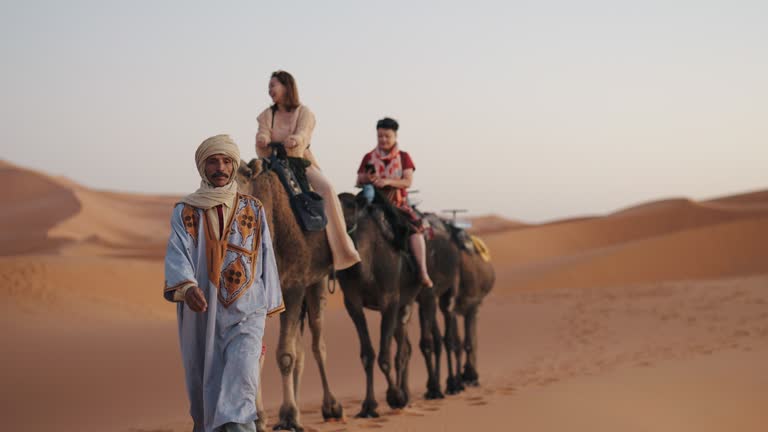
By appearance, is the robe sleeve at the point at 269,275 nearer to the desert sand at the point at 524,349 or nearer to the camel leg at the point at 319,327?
the desert sand at the point at 524,349

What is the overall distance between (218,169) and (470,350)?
28.6 feet

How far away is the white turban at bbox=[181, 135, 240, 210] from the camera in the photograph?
5.50 metres

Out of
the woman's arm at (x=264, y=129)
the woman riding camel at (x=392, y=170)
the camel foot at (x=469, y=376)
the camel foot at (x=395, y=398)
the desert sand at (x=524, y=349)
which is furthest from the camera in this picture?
the camel foot at (x=469, y=376)

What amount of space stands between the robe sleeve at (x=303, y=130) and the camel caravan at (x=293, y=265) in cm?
1

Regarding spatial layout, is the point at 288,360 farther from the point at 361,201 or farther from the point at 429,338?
the point at 429,338

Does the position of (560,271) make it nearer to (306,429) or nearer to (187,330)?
(306,429)

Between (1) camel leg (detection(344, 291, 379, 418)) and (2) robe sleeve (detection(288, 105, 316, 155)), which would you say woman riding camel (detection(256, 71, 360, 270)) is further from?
(1) camel leg (detection(344, 291, 379, 418))

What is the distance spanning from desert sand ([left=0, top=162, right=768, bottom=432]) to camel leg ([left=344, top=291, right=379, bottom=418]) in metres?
0.22

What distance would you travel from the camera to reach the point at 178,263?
532 cm

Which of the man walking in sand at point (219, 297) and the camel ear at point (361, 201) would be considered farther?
the camel ear at point (361, 201)

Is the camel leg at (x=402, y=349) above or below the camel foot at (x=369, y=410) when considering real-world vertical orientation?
above

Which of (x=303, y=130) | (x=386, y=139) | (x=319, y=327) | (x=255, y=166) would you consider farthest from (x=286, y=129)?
(x=319, y=327)

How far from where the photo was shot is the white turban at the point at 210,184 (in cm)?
550

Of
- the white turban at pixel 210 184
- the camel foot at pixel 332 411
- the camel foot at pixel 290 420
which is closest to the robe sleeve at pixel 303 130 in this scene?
the camel foot at pixel 290 420
